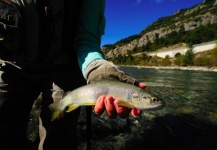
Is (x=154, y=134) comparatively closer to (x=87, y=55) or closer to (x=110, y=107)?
(x=87, y=55)

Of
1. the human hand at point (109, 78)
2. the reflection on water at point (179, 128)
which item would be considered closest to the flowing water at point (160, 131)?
the reflection on water at point (179, 128)

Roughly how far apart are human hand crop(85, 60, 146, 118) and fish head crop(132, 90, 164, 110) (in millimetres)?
48

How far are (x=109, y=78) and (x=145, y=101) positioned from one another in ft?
1.13

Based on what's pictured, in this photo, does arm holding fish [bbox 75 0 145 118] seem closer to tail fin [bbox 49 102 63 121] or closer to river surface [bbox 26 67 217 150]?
tail fin [bbox 49 102 63 121]

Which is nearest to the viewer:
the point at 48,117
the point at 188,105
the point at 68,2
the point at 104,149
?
the point at 68,2

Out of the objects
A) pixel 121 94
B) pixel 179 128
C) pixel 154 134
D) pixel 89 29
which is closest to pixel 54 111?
pixel 121 94

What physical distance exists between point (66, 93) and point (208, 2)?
151 meters

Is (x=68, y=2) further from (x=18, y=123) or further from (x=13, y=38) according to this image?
(x=18, y=123)

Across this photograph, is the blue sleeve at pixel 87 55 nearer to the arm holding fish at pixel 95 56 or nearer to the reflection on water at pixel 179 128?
the arm holding fish at pixel 95 56

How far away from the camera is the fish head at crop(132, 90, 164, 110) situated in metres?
1.60

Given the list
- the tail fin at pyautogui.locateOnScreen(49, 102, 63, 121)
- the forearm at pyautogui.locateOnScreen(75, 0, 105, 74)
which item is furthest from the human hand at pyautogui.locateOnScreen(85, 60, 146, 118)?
the tail fin at pyautogui.locateOnScreen(49, 102, 63, 121)

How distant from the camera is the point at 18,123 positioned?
2.08 m

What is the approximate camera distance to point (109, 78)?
6.02 ft

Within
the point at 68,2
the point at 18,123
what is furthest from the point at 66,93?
the point at 68,2
